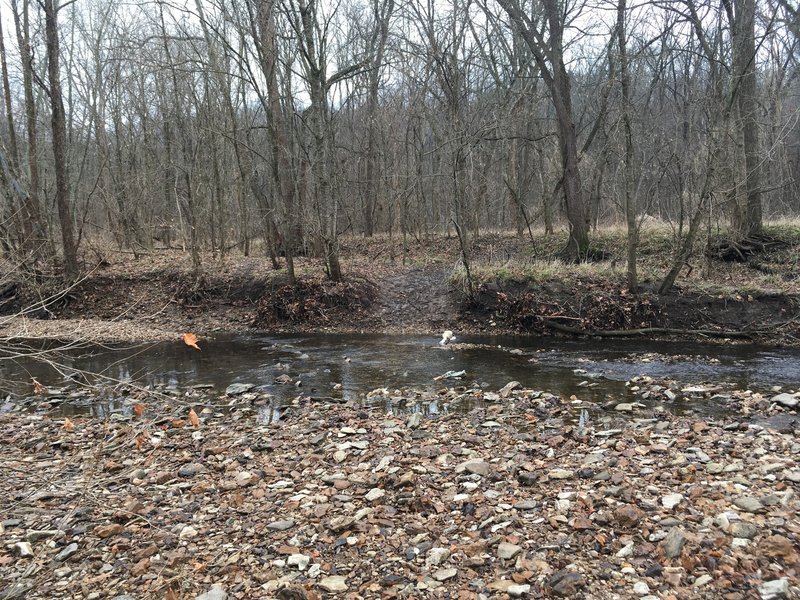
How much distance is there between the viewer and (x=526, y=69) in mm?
18625

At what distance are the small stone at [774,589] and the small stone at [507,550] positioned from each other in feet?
4.72

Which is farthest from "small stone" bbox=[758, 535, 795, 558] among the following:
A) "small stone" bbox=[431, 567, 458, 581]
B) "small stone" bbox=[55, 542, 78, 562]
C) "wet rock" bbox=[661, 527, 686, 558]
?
"small stone" bbox=[55, 542, 78, 562]

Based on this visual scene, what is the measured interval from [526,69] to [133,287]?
15594mm

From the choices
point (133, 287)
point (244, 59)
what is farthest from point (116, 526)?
point (133, 287)

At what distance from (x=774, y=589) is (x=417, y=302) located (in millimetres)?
12556

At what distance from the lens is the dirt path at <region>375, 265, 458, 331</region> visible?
14.6m

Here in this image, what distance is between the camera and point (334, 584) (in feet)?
11.2

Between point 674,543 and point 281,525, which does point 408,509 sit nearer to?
point 281,525

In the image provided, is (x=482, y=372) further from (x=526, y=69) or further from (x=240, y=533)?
(x=526, y=69)

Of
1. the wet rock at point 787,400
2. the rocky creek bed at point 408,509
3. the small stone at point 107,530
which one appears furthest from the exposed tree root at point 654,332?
the small stone at point 107,530

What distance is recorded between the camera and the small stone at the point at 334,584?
11.1 ft

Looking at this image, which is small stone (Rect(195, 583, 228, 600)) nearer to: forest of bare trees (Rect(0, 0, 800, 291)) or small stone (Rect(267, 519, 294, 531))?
small stone (Rect(267, 519, 294, 531))

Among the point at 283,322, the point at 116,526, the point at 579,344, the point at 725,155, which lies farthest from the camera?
the point at 283,322

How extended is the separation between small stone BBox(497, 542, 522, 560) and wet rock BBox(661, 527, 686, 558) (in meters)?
0.98
